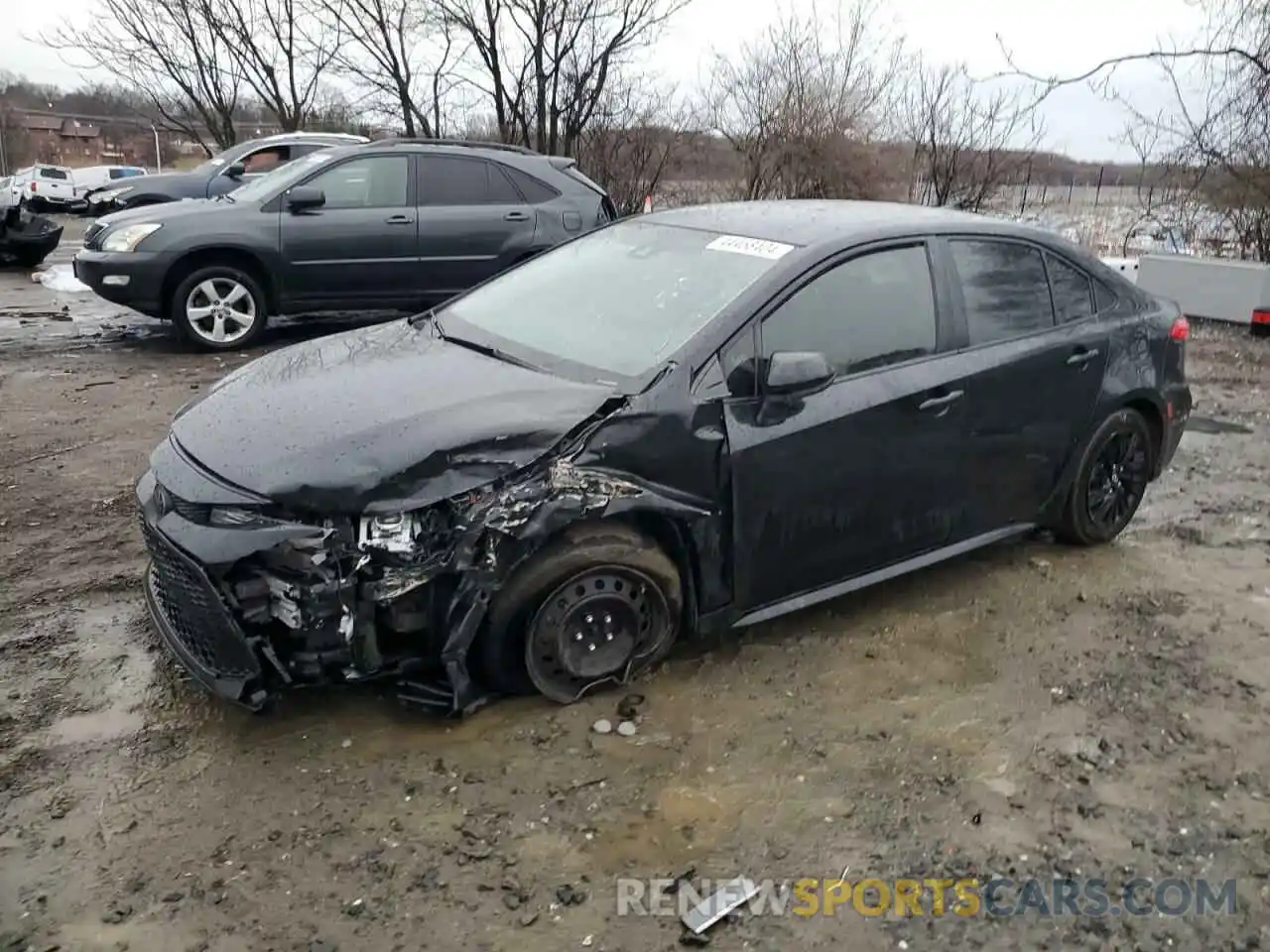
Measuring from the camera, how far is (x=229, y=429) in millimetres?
3264

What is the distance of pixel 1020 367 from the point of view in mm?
4125

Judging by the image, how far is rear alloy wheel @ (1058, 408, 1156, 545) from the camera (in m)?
4.58

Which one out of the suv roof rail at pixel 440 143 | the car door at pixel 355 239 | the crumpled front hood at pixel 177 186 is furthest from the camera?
the crumpled front hood at pixel 177 186

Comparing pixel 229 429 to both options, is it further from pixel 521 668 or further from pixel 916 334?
pixel 916 334

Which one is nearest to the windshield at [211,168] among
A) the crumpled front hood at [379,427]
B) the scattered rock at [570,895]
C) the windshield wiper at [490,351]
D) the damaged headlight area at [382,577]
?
the windshield wiper at [490,351]

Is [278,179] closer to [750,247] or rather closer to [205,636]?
[750,247]

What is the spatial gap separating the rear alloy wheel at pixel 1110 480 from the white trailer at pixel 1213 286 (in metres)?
6.73

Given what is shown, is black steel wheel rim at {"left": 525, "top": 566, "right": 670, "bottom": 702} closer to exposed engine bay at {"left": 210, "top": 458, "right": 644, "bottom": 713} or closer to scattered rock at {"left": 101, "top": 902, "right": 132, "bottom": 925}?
exposed engine bay at {"left": 210, "top": 458, "right": 644, "bottom": 713}

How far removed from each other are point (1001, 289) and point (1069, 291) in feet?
1.51

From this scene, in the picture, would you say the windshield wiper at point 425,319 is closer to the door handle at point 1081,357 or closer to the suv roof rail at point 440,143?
the door handle at point 1081,357

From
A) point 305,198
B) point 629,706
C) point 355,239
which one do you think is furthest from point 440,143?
point 629,706

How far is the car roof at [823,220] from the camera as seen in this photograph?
3.83m

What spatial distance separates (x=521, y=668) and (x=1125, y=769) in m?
1.89

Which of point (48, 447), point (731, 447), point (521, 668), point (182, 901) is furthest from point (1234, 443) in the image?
point (48, 447)
